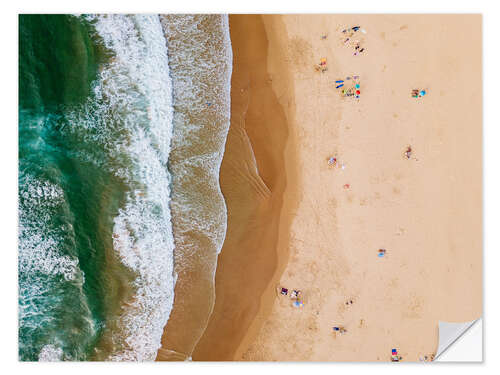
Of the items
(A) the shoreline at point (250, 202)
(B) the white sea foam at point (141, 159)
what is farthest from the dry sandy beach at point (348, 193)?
(B) the white sea foam at point (141, 159)

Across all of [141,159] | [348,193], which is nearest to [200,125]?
[141,159]

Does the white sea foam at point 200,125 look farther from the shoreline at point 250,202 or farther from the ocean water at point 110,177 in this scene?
the shoreline at point 250,202

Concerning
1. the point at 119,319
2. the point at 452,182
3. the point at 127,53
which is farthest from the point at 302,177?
the point at 119,319

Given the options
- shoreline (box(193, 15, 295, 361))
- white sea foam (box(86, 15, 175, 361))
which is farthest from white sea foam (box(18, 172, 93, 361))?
shoreline (box(193, 15, 295, 361))
